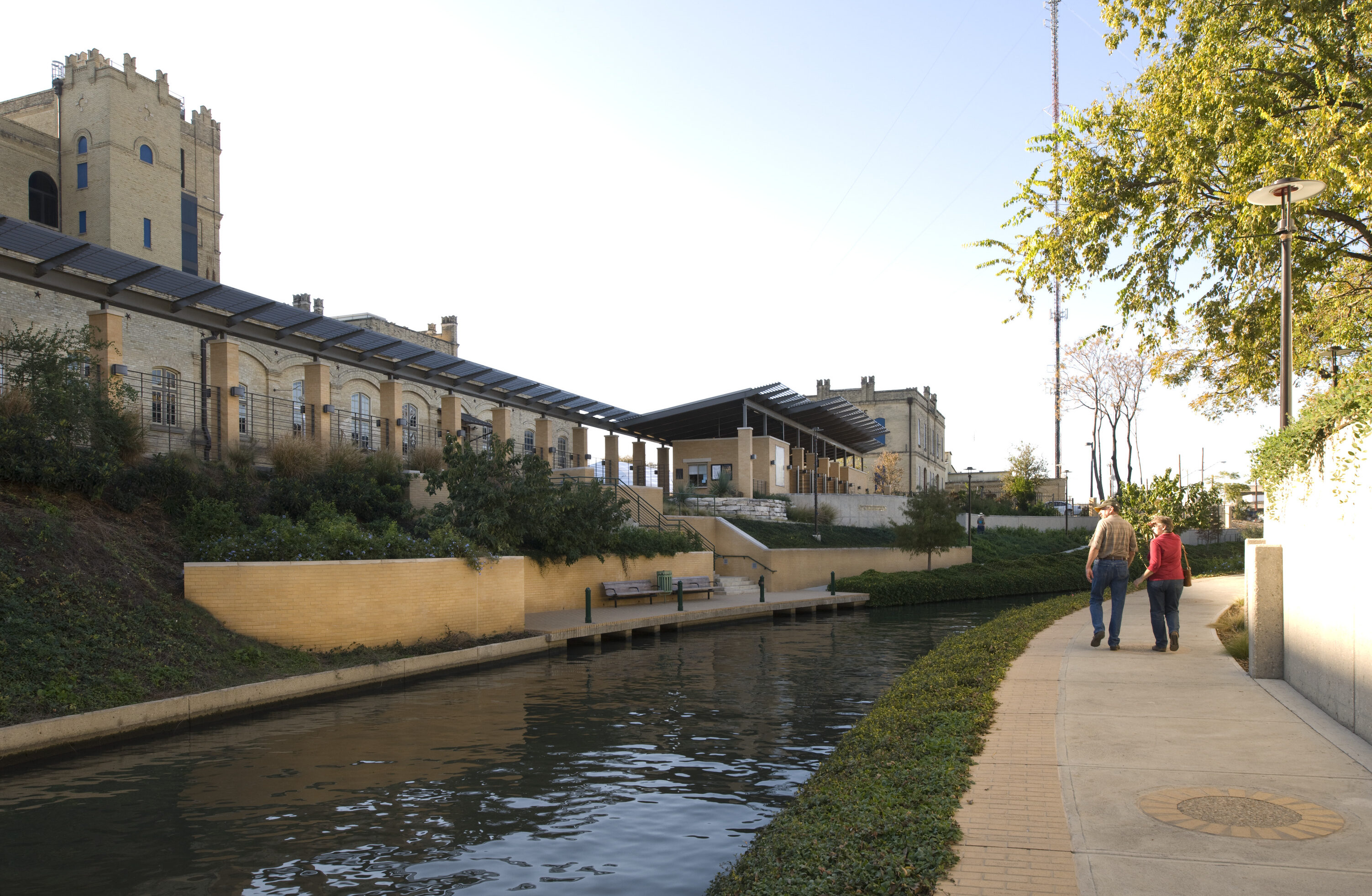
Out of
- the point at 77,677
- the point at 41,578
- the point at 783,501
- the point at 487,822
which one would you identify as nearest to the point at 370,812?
the point at 487,822

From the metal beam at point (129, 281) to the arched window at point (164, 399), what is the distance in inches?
349

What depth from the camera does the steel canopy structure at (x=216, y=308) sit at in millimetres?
18078

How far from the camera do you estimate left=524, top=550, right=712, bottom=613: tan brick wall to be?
21922 mm

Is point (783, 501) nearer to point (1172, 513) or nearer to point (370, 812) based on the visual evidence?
point (1172, 513)

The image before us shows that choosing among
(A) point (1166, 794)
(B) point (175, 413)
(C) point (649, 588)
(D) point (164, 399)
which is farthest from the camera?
(D) point (164, 399)

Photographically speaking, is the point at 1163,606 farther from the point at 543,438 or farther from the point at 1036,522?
the point at 1036,522

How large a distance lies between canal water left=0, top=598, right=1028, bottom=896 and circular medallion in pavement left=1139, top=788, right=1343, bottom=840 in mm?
2873

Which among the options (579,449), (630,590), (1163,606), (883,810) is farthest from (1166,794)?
(579,449)

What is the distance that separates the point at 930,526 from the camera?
3522 centimetres

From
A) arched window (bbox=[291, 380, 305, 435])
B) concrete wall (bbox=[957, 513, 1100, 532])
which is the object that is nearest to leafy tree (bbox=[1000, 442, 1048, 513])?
concrete wall (bbox=[957, 513, 1100, 532])

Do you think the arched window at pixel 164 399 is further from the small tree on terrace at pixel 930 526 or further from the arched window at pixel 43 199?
the small tree on terrace at pixel 930 526

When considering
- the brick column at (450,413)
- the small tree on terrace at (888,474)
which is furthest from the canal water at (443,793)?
the small tree on terrace at (888,474)

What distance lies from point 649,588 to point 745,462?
1769cm

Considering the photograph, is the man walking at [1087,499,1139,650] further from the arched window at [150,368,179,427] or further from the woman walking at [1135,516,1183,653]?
the arched window at [150,368,179,427]
